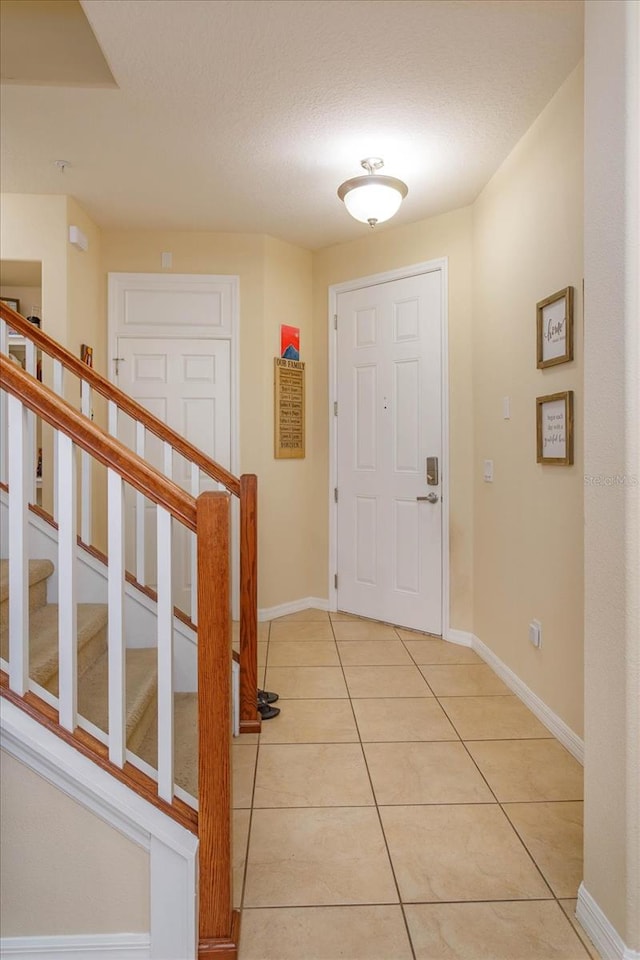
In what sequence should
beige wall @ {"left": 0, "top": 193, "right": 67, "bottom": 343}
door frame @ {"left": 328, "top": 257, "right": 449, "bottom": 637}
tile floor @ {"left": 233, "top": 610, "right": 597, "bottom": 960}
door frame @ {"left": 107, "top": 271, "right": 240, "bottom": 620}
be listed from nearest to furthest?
tile floor @ {"left": 233, "top": 610, "right": 597, "bottom": 960}, beige wall @ {"left": 0, "top": 193, "right": 67, "bottom": 343}, door frame @ {"left": 328, "top": 257, "right": 449, "bottom": 637}, door frame @ {"left": 107, "top": 271, "right": 240, "bottom": 620}

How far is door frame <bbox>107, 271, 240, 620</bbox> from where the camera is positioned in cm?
394

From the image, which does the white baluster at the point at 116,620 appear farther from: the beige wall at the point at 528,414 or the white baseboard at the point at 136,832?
the beige wall at the point at 528,414

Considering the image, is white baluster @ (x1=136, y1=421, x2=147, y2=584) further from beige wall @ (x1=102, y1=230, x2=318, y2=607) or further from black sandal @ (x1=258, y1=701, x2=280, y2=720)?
beige wall @ (x1=102, y1=230, x2=318, y2=607)

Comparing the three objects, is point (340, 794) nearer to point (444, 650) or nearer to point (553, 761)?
point (553, 761)

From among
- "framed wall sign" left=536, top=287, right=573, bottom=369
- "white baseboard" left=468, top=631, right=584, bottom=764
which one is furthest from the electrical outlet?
"framed wall sign" left=536, top=287, right=573, bottom=369

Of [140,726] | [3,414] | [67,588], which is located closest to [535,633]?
[140,726]

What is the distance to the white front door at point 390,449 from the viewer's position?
3.68 meters

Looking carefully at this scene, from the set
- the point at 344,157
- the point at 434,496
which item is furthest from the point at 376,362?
the point at 344,157

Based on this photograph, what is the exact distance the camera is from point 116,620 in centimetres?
130

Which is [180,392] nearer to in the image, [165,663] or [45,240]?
[45,240]

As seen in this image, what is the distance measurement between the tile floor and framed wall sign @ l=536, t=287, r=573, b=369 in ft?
5.20

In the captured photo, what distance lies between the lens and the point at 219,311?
4016 mm

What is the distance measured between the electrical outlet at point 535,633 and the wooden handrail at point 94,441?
6.26 feet

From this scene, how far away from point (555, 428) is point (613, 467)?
1.18 metres
